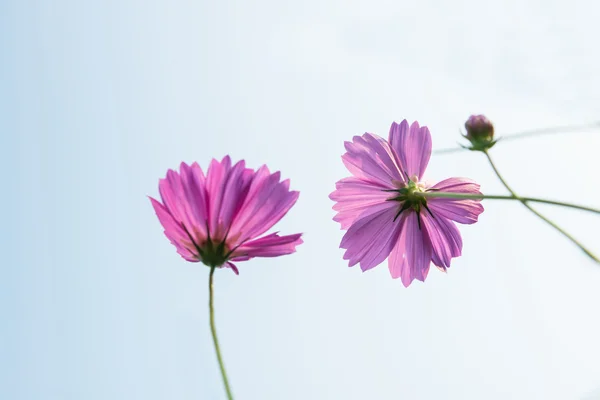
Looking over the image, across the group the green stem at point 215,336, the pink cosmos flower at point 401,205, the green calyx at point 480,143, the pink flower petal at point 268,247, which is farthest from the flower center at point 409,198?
the green stem at point 215,336

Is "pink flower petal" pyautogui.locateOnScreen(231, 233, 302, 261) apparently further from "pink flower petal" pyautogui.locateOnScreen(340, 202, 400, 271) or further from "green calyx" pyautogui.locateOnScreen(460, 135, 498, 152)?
"green calyx" pyautogui.locateOnScreen(460, 135, 498, 152)

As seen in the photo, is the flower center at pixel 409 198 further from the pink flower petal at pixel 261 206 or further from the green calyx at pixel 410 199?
the pink flower petal at pixel 261 206

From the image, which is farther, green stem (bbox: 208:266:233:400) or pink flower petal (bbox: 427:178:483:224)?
pink flower petal (bbox: 427:178:483:224)

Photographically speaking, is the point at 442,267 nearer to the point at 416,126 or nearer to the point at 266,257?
the point at 416,126

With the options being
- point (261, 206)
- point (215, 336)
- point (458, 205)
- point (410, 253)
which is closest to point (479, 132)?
point (458, 205)

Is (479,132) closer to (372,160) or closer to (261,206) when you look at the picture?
(372,160)

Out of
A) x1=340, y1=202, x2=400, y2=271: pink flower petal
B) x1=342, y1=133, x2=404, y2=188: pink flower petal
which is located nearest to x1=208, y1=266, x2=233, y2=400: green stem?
x1=340, y1=202, x2=400, y2=271: pink flower petal

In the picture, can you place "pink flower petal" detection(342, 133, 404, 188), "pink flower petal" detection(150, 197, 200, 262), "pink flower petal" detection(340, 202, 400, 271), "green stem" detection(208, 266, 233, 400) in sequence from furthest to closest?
"pink flower petal" detection(342, 133, 404, 188), "pink flower petal" detection(340, 202, 400, 271), "pink flower petal" detection(150, 197, 200, 262), "green stem" detection(208, 266, 233, 400)

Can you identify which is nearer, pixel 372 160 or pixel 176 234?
pixel 176 234
